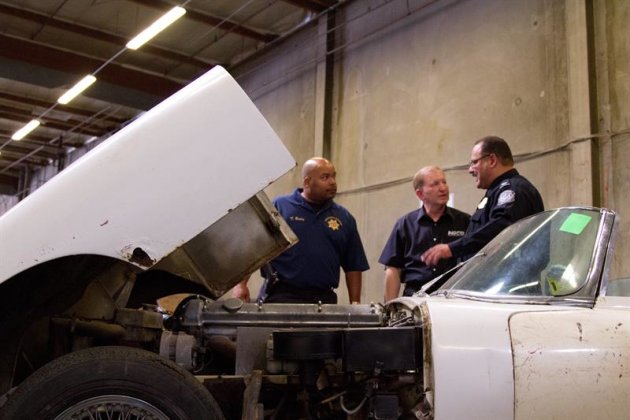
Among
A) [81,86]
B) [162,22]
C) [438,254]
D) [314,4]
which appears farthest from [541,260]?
[81,86]

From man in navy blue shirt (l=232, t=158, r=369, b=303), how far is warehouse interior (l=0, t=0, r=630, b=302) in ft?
7.82

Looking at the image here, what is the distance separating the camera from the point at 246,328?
281 centimetres

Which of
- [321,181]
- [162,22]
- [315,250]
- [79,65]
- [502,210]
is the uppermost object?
[79,65]

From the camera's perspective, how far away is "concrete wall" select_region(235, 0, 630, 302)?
18.6ft

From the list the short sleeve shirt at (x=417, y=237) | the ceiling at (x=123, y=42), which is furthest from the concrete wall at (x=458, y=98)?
the short sleeve shirt at (x=417, y=237)

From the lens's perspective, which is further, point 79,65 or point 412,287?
point 79,65

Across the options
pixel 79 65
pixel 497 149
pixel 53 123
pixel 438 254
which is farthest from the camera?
pixel 53 123

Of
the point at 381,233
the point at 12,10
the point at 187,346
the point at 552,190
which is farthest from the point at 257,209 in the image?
the point at 12,10

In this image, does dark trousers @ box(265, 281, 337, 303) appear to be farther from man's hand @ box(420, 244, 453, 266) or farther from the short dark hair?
the short dark hair

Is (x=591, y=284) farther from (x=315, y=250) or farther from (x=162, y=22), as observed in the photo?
(x=162, y=22)

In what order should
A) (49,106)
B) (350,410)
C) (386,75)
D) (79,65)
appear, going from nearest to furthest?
(350,410) → (386,75) → (79,65) → (49,106)

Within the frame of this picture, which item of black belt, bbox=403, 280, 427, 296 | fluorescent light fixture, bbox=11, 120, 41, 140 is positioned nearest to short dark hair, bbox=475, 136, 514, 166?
black belt, bbox=403, 280, 427, 296

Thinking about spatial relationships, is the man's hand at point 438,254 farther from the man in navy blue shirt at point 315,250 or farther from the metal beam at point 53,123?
the metal beam at point 53,123

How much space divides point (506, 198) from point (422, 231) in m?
1.04
